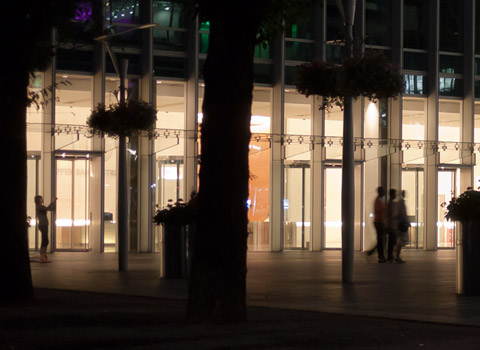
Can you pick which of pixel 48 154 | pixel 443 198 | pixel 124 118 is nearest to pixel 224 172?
pixel 124 118

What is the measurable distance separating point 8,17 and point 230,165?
176 inches

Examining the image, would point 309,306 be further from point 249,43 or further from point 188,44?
point 188,44

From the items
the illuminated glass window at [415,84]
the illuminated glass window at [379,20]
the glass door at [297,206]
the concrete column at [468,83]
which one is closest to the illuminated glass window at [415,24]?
the illuminated glass window at [379,20]

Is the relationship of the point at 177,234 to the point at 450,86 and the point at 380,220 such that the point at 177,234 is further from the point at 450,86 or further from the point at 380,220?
the point at 450,86

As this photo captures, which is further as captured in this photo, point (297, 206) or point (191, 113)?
point (297, 206)

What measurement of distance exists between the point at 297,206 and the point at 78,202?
7.29 m

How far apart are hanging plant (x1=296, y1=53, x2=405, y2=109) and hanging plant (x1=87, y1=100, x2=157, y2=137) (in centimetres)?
547

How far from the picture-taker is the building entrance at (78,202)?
1281 inches

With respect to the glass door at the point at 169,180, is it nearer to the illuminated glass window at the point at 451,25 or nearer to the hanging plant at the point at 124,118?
the illuminated glass window at the point at 451,25

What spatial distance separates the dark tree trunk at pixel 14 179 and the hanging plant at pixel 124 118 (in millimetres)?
8979

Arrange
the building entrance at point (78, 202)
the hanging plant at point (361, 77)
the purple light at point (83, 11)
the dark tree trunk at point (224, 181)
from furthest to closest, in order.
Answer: the building entrance at point (78, 202) < the hanging plant at point (361, 77) < the purple light at point (83, 11) < the dark tree trunk at point (224, 181)

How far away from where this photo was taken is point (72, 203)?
32875mm

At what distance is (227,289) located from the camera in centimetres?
1055

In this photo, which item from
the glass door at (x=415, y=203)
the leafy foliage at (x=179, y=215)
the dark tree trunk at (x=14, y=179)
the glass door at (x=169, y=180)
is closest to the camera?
the dark tree trunk at (x=14, y=179)
